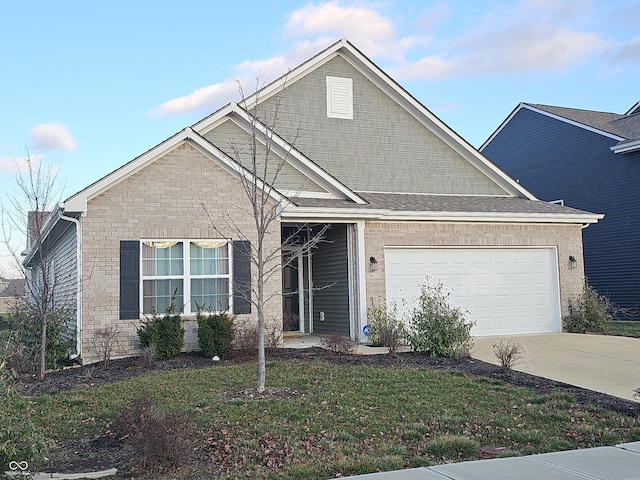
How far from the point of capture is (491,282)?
16562 mm

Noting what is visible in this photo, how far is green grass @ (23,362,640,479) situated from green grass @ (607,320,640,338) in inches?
313

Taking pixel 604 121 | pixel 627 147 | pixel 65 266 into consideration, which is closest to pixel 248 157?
pixel 65 266

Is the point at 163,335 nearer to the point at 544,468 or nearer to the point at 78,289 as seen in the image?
the point at 78,289

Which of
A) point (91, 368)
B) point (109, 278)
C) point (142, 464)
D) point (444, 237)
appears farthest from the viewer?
point (444, 237)

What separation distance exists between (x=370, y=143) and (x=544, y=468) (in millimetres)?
13034

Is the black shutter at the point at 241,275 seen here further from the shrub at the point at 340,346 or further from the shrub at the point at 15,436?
the shrub at the point at 15,436

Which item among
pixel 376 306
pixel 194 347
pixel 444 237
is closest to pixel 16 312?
pixel 194 347

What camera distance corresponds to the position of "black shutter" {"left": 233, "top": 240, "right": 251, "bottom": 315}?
1360 cm

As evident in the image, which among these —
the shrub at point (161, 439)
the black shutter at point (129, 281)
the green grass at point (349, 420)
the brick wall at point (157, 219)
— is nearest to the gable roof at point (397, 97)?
the brick wall at point (157, 219)

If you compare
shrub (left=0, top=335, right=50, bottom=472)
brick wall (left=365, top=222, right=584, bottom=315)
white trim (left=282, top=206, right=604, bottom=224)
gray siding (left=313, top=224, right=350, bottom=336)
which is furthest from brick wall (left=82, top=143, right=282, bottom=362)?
shrub (left=0, top=335, right=50, bottom=472)

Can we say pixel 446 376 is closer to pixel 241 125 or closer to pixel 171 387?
pixel 171 387

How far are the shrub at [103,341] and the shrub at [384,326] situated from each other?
5304 millimetres

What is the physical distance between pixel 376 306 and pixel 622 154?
460 inches

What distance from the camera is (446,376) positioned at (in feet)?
33.9
